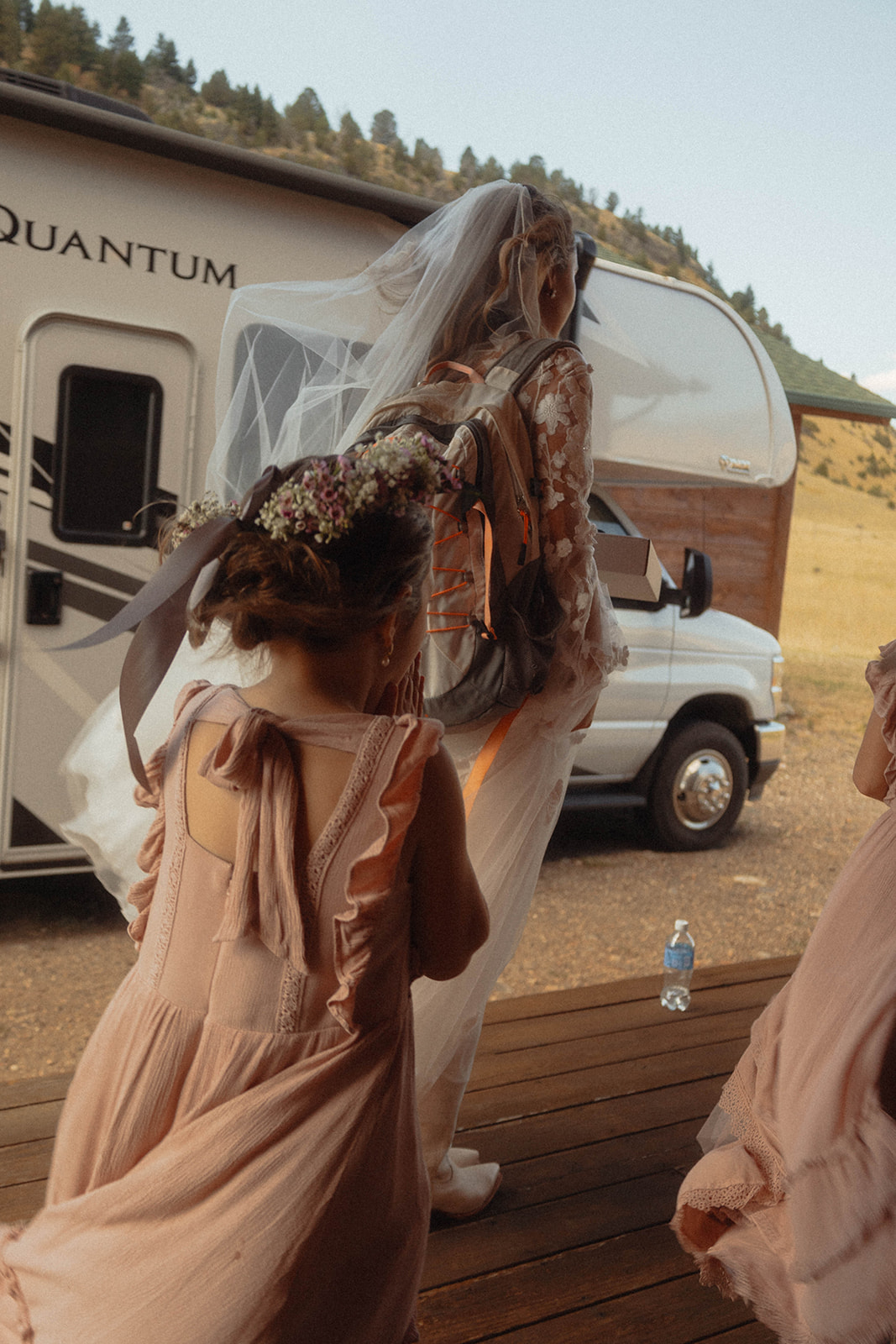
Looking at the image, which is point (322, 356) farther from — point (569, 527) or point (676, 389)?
point (676, 389)

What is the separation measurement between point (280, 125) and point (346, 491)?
3627cm

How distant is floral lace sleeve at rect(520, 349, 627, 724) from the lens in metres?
2.24

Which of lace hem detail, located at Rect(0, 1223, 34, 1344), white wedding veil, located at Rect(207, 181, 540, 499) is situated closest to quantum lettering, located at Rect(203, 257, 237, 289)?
white wedding veil, located at Rect(207, 181, 540, 499)

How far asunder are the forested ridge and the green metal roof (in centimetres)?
1400

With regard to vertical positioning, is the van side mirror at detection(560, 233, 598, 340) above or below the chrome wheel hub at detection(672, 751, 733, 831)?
above

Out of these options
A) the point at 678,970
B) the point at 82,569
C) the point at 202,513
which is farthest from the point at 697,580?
the point at 202,513

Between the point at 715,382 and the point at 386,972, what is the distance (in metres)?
5.13

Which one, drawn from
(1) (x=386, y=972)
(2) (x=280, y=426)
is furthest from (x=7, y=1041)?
(1) (x=386, y=972)

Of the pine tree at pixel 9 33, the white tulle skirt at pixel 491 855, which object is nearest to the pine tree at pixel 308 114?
the pine tree at pixel 9 33

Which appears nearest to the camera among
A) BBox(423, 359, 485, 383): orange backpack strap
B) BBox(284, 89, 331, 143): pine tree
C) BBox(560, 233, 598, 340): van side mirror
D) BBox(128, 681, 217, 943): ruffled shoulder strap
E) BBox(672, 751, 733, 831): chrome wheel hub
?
BBox(128, 681, 217, 943): ruffled shoulder strap

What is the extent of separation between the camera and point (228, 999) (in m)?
1.36

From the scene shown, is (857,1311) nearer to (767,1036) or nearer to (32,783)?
(767,1036)

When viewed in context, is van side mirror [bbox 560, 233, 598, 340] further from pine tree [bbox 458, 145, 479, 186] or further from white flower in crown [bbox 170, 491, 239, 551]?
pine tree [bbox 458, 145, 479, 186]

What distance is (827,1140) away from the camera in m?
1.90
